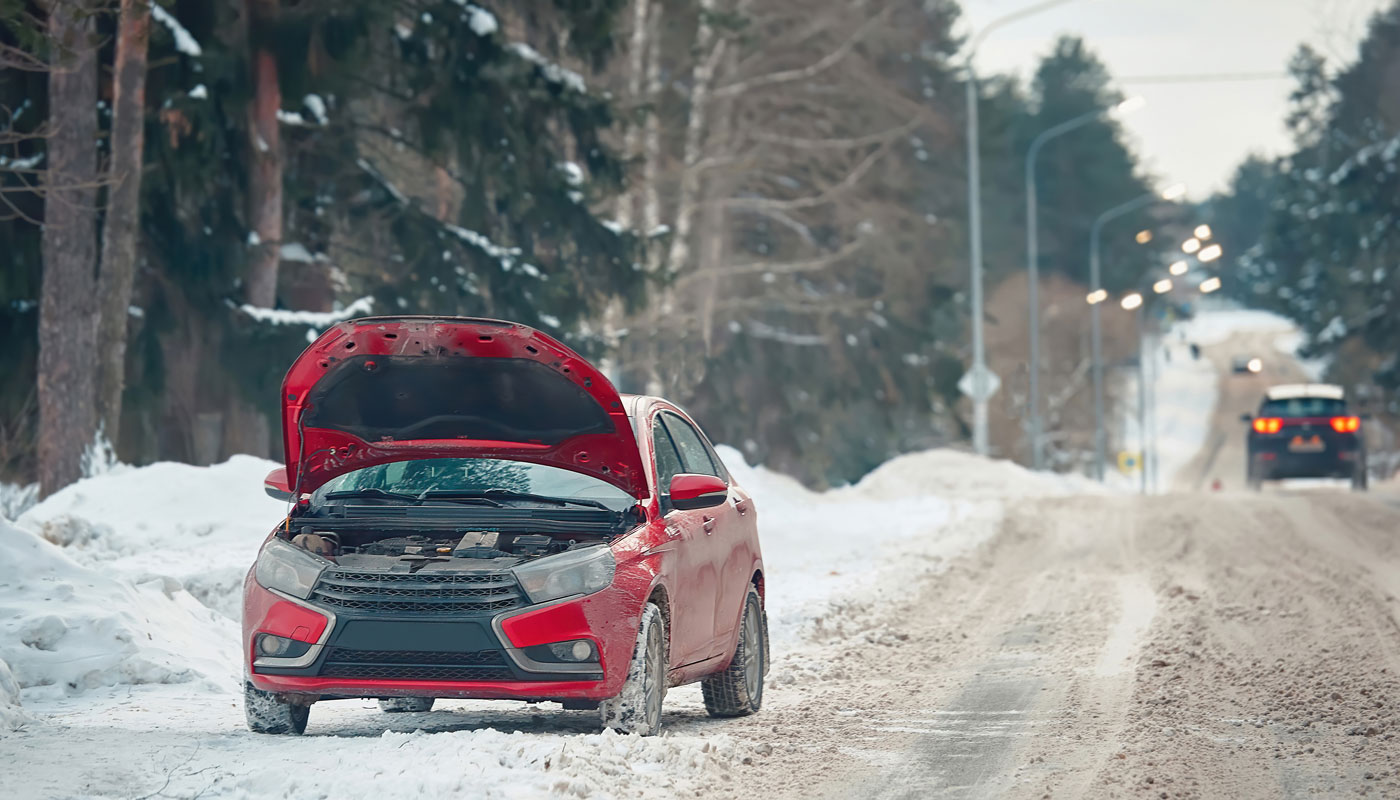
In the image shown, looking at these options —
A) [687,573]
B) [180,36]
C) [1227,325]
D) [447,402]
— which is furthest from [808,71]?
[1227,325]

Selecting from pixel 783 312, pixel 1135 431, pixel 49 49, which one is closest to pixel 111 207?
pixel 49 49

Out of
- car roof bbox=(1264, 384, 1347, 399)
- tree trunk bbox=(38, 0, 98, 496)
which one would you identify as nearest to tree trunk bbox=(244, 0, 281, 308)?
tree trunk bbox=(38, 0, 98, 496)

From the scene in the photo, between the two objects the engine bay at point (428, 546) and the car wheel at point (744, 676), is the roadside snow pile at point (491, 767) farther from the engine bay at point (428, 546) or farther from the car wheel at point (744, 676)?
the car wheel at point (744, 676)

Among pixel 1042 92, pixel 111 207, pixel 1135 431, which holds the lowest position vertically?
pixel 1135 431

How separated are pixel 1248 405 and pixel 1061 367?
2871 cm

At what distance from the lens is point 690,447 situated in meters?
8.88

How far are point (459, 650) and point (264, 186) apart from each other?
17.2m

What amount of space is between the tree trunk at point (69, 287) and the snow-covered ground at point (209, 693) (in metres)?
2.35

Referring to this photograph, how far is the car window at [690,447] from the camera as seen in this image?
8609 millimetres

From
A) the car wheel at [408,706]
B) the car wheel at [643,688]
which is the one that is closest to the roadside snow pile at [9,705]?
the car wheel at [408,706]

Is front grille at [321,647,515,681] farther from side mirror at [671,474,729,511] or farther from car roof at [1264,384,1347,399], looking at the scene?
car roof at [1264,384,1347,399]

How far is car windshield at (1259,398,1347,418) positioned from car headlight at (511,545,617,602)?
27.1 meters

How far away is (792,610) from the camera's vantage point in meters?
12.8

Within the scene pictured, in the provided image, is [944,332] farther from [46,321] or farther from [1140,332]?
[46,321]
